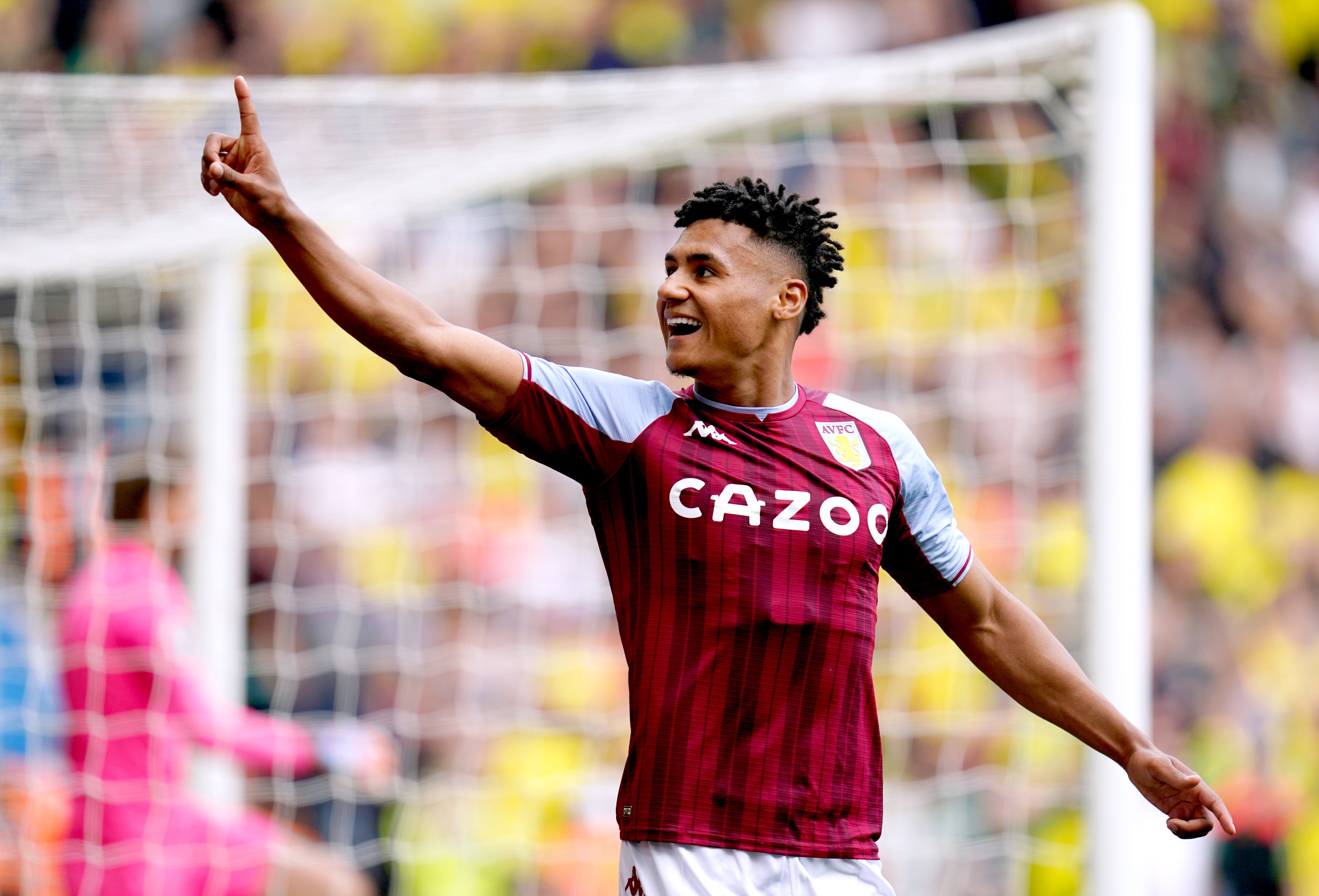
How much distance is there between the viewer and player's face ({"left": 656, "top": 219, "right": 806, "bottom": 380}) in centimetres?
231

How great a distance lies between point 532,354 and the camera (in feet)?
20.5

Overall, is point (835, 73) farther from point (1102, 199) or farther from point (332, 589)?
point (332, 589)

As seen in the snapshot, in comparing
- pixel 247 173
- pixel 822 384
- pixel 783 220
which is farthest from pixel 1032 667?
pixel 822 384

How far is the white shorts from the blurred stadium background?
3.34 metres

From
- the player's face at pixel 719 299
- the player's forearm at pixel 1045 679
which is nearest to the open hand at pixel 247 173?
the player's face at pixel 719 299

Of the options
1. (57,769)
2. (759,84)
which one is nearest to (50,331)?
(57,769)

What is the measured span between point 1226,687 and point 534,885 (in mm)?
3429

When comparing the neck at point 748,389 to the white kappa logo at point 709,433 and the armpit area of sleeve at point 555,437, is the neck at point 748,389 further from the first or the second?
the armpit area of sleeve at point 555,437

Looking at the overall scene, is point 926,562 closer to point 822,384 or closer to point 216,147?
point 216,147

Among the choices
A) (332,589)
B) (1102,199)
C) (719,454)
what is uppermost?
(1102,199)

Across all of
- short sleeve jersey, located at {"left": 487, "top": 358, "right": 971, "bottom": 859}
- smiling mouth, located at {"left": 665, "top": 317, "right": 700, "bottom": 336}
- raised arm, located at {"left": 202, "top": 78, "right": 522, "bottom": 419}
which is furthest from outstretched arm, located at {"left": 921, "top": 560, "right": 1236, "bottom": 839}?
raised arm, located at {"left": 202, "top": 78, "right": 522, "bottom": 419}

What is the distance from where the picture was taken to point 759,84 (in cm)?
457

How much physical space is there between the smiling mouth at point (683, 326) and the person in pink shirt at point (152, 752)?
2.51 metres

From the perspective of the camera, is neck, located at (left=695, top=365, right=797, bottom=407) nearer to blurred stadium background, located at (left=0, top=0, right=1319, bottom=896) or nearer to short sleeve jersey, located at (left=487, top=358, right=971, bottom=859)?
short sleeve jersey, located at (left=487, top=358, right=971, bottom=859)
